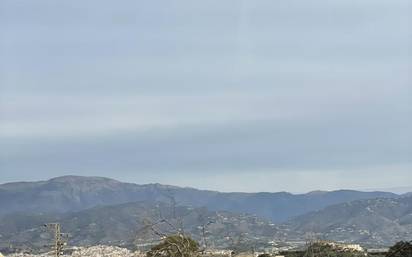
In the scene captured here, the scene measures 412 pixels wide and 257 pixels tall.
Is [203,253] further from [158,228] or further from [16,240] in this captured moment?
[16,240]

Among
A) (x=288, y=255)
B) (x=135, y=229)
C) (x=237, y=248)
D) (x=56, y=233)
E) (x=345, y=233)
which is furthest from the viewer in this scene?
(x=345, y=233)

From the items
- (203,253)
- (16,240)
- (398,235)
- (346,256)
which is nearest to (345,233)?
(398,235)

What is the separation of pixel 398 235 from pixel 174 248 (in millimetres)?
171602

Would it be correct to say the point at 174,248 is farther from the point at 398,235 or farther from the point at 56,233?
the point at 398,235

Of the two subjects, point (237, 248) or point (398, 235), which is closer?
point (237, 248)

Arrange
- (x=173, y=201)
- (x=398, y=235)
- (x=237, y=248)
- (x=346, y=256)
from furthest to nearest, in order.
Answer: (x=398, y=235), (x=346, y=256), (x=237, y=248), (x=173, y=201)

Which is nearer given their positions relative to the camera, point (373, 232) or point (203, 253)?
point (203, 253)

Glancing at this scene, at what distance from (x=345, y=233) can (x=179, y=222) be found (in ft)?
618

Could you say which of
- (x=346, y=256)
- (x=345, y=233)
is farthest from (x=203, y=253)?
(x=345, y=233)

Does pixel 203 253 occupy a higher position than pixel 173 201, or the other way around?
pixel 173 201

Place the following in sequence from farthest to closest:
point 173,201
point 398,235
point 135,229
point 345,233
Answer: point 345,233, point 398,235, point 173,201, point 135,229

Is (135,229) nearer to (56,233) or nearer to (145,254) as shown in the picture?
(145,254)

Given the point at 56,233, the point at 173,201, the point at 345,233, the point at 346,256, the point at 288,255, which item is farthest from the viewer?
the point at 345,233

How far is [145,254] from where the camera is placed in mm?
16984
